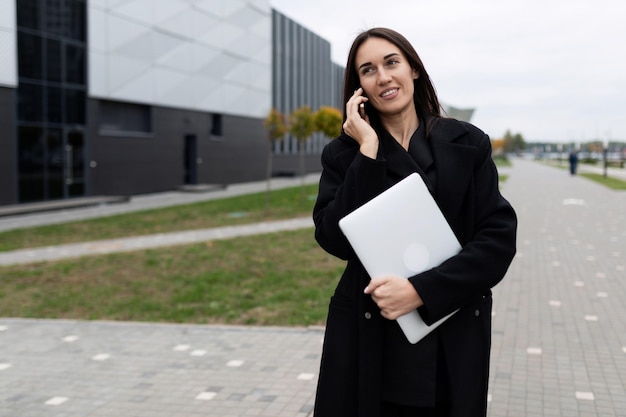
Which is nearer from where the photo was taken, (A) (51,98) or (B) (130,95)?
(A) (51,98)

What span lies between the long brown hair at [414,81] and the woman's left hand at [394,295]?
549 mm

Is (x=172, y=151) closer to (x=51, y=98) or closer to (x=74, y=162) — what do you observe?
(x=74, y=162)

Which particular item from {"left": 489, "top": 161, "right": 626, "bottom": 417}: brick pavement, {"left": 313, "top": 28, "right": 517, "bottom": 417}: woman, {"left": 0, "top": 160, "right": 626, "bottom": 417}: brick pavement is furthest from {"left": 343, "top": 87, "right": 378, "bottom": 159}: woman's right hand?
{"left": 489, "top": 161, "right": 626, "bottom": 417}: brick pavement

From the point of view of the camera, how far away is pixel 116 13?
75.3 feet

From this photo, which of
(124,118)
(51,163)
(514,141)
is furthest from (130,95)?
(514,141)

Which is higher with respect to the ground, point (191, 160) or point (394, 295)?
point (191, 160)

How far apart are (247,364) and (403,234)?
3.89m

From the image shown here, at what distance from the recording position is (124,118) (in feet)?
79.3

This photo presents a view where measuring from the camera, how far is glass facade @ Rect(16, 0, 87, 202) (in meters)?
18.9

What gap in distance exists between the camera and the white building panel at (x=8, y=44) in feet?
58.5

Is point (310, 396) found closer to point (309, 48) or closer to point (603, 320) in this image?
point (603, 320)

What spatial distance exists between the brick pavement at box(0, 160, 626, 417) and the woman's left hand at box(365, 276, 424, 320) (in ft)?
9.16

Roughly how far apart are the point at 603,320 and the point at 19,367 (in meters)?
5.48

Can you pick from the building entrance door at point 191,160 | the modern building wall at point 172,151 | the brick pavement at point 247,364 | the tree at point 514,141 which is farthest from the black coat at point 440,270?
the tree at point 514,141
